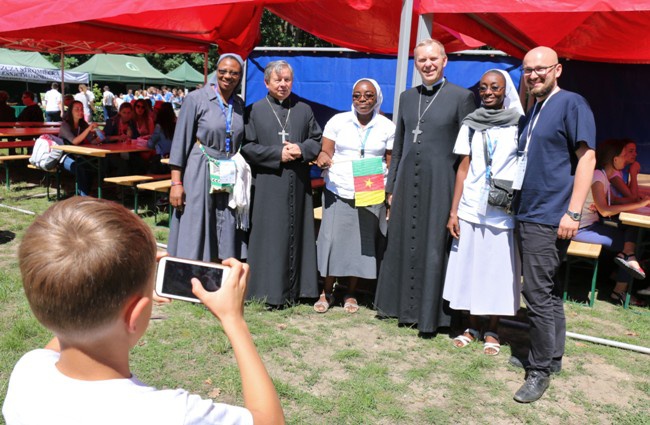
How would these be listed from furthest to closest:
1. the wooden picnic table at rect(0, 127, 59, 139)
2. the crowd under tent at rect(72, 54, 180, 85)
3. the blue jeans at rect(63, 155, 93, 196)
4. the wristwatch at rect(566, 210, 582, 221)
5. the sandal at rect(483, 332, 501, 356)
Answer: the crowd under tent at rect(72, 54, 180, 85), the wooden picnic table at rect(0, 127, 59, 139), the blue jeans at rect(63, 155, 93, 196), the sandal at rect(483, 332, 501, 356), the wristwatch at rect(566, 210, 582, 221)

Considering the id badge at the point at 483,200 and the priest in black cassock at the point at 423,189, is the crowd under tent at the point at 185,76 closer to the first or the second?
the priest in black cassock at the point at 423,189

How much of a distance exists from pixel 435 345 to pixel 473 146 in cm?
138

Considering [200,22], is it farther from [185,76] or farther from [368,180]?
[185,76]

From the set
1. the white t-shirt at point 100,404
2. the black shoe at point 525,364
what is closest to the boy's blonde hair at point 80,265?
the white t-shirt at point 100,404

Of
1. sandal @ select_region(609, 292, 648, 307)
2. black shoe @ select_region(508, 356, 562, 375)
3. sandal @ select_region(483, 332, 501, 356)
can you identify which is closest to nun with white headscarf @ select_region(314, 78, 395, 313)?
sandal @ select_region(483, 332, 501, 356)

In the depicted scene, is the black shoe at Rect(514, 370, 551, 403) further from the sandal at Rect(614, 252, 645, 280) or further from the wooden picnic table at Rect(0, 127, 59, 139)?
the wooden picnic table at Rect(0, 127, 59, 139)

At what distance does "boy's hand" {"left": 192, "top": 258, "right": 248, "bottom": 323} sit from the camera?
3.89ft

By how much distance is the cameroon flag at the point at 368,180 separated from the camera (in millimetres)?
4250

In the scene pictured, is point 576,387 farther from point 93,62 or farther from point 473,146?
point 93,62

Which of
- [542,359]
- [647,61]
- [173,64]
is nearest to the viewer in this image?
[542,359]

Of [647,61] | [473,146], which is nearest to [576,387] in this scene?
[473,146]

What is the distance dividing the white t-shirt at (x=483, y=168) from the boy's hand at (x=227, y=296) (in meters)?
2.69

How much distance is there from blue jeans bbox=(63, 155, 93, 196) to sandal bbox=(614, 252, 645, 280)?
6528 millimetres

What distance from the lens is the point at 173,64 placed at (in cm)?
3784
